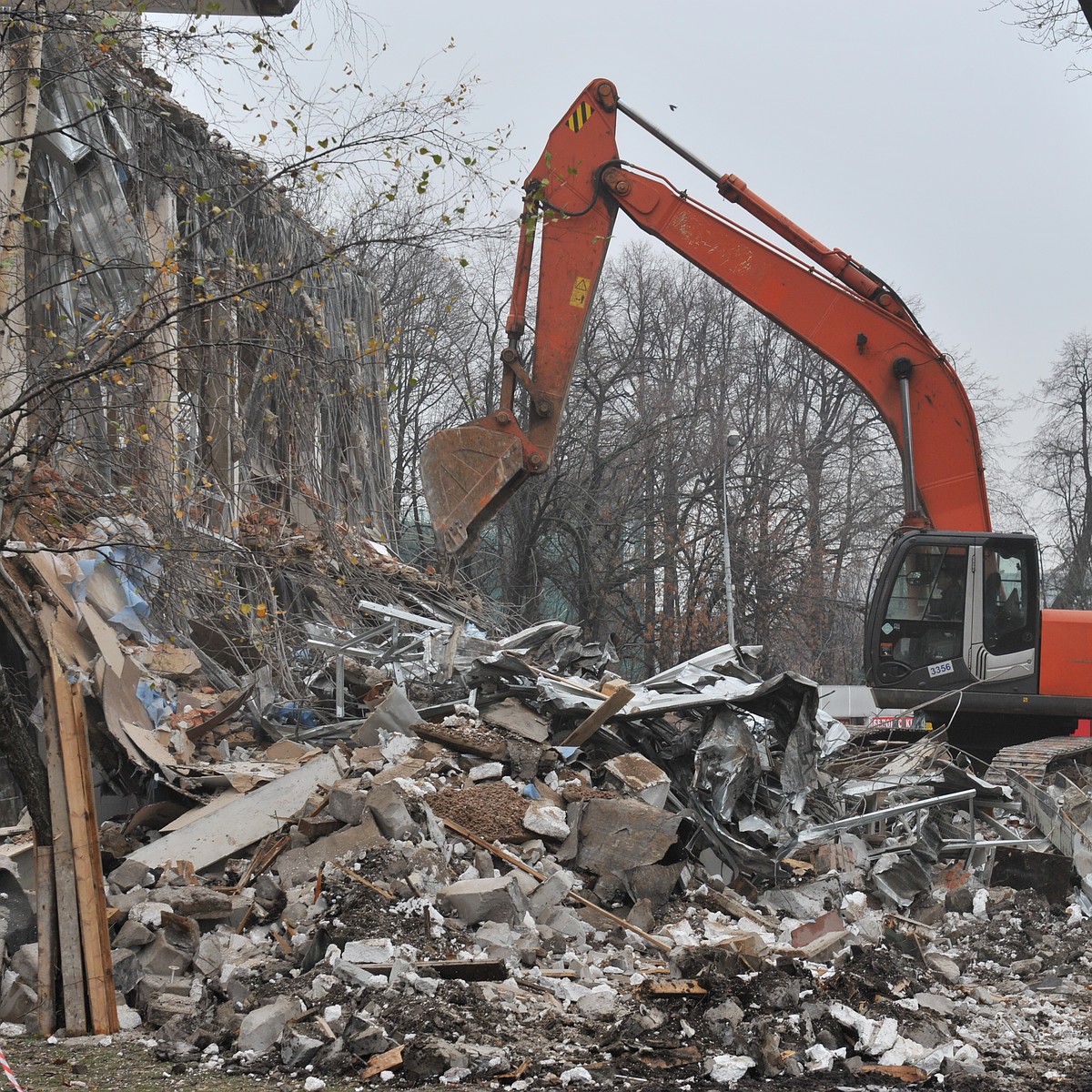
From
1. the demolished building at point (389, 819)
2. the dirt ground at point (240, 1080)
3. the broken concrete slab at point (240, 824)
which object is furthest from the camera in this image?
the broken concrete slab at point (240, 824)

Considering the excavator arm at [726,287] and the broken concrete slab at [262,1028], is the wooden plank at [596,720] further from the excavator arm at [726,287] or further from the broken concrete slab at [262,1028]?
the broken concrete slab at [262,1028]

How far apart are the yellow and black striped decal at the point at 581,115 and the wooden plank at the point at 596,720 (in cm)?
569

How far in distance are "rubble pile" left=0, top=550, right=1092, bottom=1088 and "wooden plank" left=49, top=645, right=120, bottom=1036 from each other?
22 cm

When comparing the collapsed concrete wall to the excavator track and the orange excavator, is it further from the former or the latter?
the excavator track

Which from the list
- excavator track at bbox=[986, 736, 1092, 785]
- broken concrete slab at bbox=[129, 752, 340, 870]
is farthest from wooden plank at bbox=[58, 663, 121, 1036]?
excavator track at bbox=[986, 736, 1092, 785]

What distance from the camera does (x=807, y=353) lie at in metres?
31.6

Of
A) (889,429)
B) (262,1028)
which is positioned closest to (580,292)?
(889,429)

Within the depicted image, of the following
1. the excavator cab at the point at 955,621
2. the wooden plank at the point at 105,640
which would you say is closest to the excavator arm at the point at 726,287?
the excavator cab at the point at 955,621

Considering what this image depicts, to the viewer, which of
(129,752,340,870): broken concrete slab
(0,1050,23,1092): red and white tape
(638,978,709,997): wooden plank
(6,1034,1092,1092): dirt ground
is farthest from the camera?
Answer: (129,752,340,870): broken concrete slab

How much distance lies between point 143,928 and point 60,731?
105 cm

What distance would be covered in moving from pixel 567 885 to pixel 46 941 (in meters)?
2.54

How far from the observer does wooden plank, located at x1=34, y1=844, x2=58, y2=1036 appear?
187 inches

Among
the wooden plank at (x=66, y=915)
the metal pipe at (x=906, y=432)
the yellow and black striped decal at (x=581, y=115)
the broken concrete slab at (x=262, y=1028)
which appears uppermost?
the yellow and black striped decal at (x=581, y=115)

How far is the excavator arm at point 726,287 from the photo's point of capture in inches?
393
